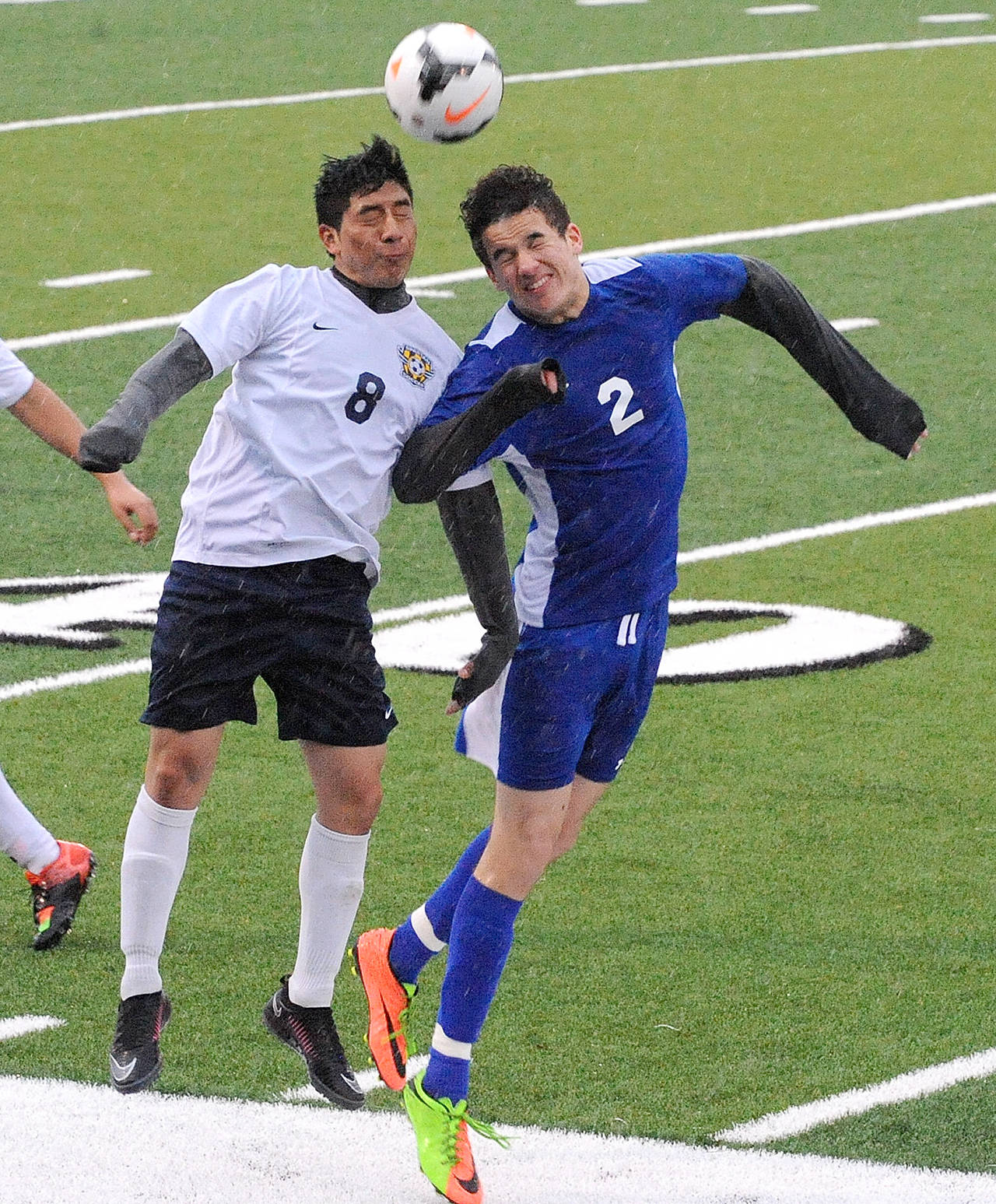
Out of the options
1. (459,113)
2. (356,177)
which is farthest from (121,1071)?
(459,113)

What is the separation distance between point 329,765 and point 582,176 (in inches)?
575

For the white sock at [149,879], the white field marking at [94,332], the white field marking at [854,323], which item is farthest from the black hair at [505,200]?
the white field marking at [854,323]

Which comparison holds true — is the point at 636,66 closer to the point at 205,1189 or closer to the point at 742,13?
the point at 742,13

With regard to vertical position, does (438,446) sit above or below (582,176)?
→ above

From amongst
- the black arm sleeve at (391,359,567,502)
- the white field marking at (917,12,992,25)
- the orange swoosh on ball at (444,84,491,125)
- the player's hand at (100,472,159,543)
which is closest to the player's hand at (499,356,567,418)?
the black arm sleeve at (391,359,567,502)

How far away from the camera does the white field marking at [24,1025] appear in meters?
5.33

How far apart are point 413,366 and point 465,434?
0.42 meters

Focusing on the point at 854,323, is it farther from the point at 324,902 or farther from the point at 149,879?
the point at 149,879

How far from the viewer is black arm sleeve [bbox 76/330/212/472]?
461 centimetres

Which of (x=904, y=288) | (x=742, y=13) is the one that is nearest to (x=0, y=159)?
(x=904, y=288)

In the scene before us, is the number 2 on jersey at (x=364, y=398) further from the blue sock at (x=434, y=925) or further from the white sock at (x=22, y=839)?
the white sock at (x=22, y=839)

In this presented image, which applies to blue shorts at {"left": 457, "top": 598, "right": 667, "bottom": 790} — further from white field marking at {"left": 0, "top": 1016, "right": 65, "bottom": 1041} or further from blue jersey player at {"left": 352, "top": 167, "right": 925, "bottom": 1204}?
white field marking at {"left": 0, "top": 1016, "right": 65, "bottom": 1041}

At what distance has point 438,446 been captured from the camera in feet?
15.7

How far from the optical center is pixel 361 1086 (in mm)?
5137
